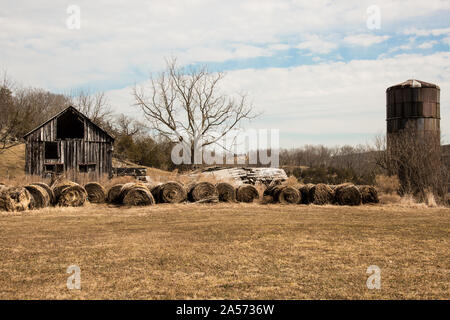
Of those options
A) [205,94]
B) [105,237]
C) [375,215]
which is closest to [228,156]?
[205,94]

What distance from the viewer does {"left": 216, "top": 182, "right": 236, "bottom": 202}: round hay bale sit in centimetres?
1847

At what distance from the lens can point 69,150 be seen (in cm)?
2722

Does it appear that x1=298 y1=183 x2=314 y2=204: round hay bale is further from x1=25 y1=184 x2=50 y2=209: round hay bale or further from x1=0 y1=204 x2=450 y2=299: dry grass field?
x1=25 y1=184 x2=50 y2=209: round hay bale

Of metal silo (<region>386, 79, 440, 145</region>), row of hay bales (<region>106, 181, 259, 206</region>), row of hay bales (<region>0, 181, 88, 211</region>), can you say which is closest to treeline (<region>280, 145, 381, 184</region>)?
metal silo (<region>386, 79, 440, 145</region>)

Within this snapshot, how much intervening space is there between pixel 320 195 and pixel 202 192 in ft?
16.7

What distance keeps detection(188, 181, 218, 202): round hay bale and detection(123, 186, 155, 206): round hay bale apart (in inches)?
71.6

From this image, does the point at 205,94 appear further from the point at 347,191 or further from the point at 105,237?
the point at 105,237

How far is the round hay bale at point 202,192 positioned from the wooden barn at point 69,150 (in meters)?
11.9

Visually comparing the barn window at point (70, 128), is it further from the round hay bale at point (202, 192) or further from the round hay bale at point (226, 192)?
the round hay bale at point (226, 192)

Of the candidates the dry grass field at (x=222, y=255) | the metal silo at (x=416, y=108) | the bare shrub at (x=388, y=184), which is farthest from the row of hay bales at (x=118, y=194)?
the metal silo at (x=416, y=108)

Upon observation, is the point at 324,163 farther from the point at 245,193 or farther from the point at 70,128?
the point at 245,193

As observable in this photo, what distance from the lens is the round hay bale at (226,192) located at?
1847 cm
